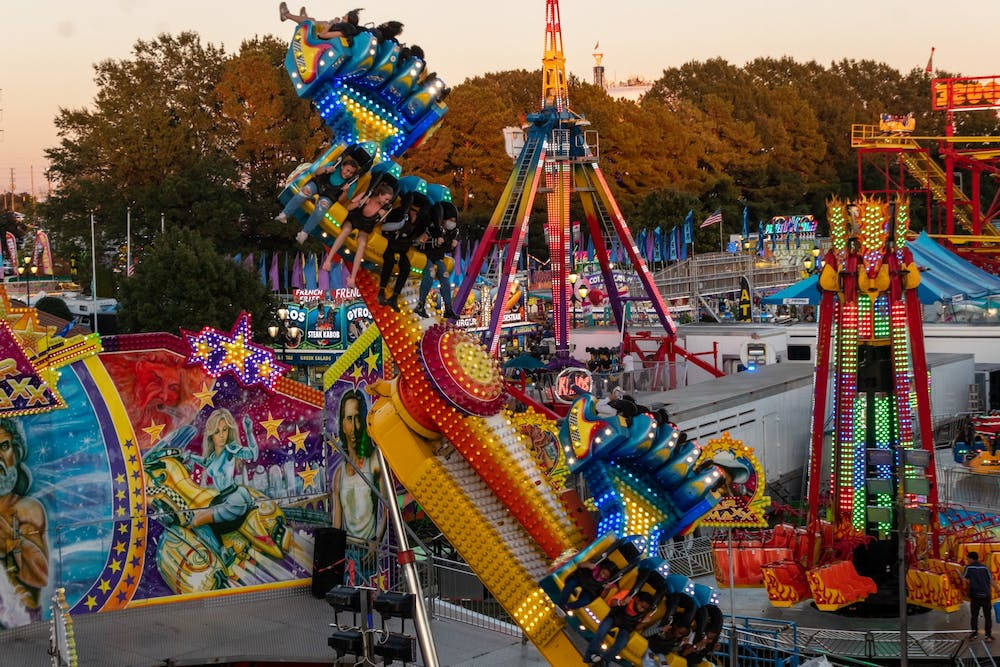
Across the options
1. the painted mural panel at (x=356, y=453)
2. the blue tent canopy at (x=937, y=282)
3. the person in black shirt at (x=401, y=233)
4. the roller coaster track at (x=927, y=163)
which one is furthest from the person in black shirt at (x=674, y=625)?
the roller coaster track at (x=927, y=163)

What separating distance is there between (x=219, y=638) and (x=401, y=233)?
25.7ft

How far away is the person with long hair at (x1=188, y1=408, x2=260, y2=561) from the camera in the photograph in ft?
58.5

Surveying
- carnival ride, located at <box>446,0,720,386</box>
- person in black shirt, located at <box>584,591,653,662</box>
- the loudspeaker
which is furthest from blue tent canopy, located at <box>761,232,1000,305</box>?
person in black shirt, located at <box>584,591,653,662</box>

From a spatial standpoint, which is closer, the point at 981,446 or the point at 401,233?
the point at 401,233

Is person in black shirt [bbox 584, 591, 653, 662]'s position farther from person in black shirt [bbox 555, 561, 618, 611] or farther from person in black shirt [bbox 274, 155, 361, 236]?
person in black shirt [bbox 274, 155, 361, 236]

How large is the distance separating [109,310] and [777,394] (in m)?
32.5

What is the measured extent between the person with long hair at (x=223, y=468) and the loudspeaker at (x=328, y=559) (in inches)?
44.2

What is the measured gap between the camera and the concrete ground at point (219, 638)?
1550 cm

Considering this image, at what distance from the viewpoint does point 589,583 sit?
33.1 ft

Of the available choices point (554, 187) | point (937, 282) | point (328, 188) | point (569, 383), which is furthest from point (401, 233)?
point (554, 187)

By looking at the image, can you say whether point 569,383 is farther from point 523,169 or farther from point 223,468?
point 523,169

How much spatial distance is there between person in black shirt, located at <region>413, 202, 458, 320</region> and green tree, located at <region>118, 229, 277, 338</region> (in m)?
32.5

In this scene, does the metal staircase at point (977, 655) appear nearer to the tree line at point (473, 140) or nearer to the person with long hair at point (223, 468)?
the person with long hair at point (223, 468)

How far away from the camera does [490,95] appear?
84.9m
